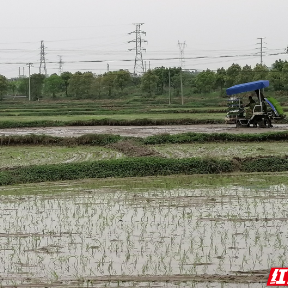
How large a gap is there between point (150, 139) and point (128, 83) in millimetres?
48516

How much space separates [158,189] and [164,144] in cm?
684

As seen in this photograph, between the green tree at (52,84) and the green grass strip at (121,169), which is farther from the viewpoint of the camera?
the green tree at (52,84)

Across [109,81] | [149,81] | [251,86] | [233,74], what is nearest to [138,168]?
[251,86]

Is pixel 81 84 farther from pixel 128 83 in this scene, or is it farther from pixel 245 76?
pixel 245 76

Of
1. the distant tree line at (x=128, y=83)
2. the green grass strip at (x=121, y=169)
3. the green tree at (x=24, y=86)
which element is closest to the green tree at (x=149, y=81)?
the distant tree line at (x=128, y=83)

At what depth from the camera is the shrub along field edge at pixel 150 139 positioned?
16438 millimetres

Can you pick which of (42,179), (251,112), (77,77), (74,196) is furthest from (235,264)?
(77,77)

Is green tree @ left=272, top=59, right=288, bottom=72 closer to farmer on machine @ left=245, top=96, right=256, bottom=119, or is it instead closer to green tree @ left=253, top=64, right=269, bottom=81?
green tree @ left=253, top=64, right=269, bottom=81

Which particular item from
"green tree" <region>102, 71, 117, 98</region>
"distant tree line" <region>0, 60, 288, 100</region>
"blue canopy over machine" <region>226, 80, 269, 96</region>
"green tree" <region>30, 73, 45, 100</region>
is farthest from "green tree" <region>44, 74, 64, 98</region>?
"blue canopy over machine" <region>226, 80, 269, 96</region>

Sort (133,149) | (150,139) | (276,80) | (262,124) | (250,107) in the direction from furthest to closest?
(276,80), (262,124), (250,107), (150,139), (133,149)

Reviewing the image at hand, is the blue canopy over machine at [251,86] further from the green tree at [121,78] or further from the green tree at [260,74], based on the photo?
the green tree at [121,78]

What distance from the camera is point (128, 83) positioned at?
64375mm

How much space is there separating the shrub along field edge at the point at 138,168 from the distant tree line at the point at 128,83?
129 feet

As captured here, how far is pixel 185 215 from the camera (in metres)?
7.43
